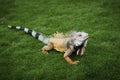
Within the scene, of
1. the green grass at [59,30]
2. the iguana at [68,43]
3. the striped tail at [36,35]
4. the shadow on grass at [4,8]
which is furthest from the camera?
the shadow on grass at [4,8]

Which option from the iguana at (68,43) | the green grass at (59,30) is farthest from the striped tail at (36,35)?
the green grass at (59,30)

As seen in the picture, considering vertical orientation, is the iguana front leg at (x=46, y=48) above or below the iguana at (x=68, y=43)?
below

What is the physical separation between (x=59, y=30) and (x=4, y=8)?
342 centimetres

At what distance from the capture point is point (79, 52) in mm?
6102

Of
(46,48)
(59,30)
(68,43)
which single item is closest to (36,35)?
(59,30)

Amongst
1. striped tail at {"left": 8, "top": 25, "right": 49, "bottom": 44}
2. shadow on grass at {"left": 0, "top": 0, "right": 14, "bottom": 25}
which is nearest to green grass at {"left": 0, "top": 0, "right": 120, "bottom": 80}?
shadow on grass at {"left": 0, "top": 0, "right": 14, "bottom": 25}

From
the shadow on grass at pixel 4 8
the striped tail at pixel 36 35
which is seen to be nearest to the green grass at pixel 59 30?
the shadow on grass at pixel 4 8

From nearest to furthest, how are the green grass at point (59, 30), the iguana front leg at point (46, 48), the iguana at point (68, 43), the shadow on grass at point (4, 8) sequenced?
the green grass at point (59, 30), the iguana at point (68, 43), the iguana front leg at point (46, 48), the shadow on grass at point (4, 8)

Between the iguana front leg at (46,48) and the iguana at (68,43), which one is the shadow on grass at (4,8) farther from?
the iguana front leg at (46,48)

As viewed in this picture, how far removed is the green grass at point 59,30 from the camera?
18.2ft

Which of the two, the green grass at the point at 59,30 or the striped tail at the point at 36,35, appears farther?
the striped tail at the point at 36,35

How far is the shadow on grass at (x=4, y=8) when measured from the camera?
9.15m

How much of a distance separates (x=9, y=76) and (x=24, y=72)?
0.33m

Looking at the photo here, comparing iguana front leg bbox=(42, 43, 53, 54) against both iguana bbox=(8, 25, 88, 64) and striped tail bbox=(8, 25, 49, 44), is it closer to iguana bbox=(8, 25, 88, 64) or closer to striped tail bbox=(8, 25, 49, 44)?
iguana bbox=(8, 25, 88, 64)
